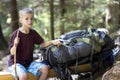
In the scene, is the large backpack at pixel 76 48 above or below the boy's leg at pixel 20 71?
above

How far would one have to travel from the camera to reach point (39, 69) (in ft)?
17.1

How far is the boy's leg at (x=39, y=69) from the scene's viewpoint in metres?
5.18

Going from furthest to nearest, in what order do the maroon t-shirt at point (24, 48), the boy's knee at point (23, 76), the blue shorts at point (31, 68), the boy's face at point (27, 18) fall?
the maroon t-shirt at point (24, 48) → the boy's face at point (27, 18) → the blue shorts at point (31, 68) → the boy's knee at point (23, 76)

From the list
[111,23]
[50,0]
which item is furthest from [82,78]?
[111,23]

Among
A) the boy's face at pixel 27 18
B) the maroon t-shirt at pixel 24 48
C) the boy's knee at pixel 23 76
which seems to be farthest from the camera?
the maroon t-shirt at pixel 24 48

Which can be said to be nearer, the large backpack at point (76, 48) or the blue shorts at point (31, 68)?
the blue shorts at point (31, 68)

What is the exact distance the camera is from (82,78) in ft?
18.8

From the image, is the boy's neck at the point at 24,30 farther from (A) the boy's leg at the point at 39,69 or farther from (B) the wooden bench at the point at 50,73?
(B) the wooden bench at the point at 50,73

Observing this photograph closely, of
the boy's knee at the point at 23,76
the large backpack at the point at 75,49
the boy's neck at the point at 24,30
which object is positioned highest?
the boy's neck at the point at 24,30

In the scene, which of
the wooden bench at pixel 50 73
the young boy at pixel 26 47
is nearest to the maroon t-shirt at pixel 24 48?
the young boy at pixel 26 47

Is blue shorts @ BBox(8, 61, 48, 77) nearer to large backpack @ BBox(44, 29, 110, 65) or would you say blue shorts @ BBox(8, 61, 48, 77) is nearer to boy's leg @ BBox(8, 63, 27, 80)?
boy's leg @ BBox(8, 63, 27, 80)

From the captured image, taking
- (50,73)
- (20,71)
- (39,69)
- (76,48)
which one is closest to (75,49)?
(76,48)

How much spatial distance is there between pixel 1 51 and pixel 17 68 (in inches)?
317

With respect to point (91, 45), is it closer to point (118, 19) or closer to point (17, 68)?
point (17, 68)
